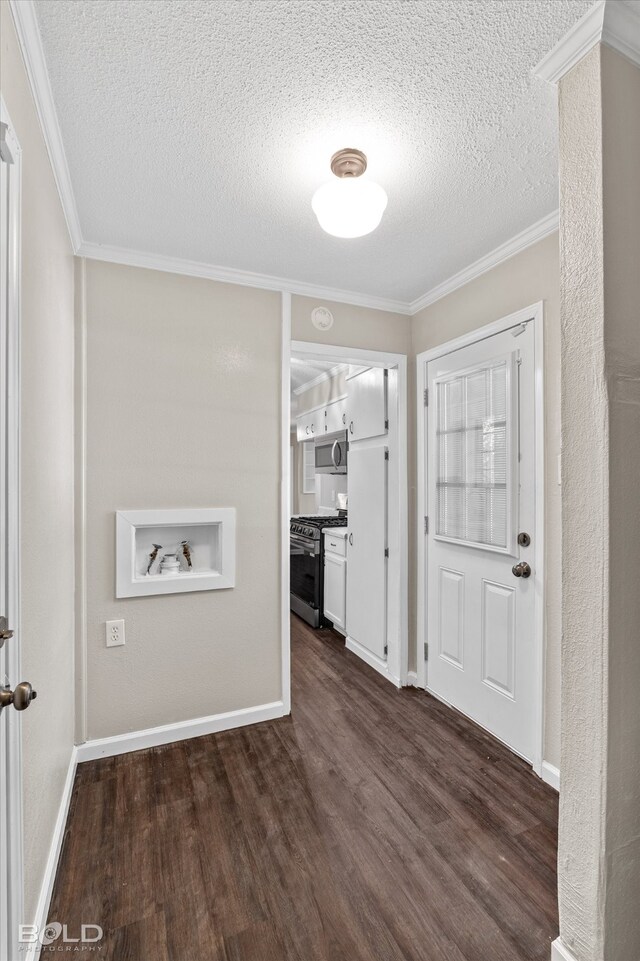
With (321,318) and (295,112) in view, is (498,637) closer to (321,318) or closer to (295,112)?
(321,318)

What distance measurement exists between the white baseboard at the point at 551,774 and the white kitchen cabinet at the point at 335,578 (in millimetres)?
1938

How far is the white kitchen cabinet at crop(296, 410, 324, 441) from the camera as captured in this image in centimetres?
520

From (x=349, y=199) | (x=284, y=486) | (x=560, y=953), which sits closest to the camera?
(x=560, y=953)

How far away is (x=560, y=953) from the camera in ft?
4.08

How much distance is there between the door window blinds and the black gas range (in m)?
1.68

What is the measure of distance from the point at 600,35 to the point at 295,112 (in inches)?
32.5

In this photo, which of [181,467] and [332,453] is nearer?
[181,467]

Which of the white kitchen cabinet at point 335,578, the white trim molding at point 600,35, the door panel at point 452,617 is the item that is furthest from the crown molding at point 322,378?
the white trim molding at point 600,35

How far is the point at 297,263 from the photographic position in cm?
250

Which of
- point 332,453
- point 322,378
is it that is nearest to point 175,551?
point 332,453

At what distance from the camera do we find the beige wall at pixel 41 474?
1252 millimetres

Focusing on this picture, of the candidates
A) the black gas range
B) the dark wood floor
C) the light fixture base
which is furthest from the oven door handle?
the light fixture base

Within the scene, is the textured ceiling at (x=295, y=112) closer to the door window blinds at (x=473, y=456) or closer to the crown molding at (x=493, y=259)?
the crown molding at (x=493, y=259)

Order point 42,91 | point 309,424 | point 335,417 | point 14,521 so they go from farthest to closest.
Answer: point 309,424 → point 335,417 → point 42,91 → point 14,521
